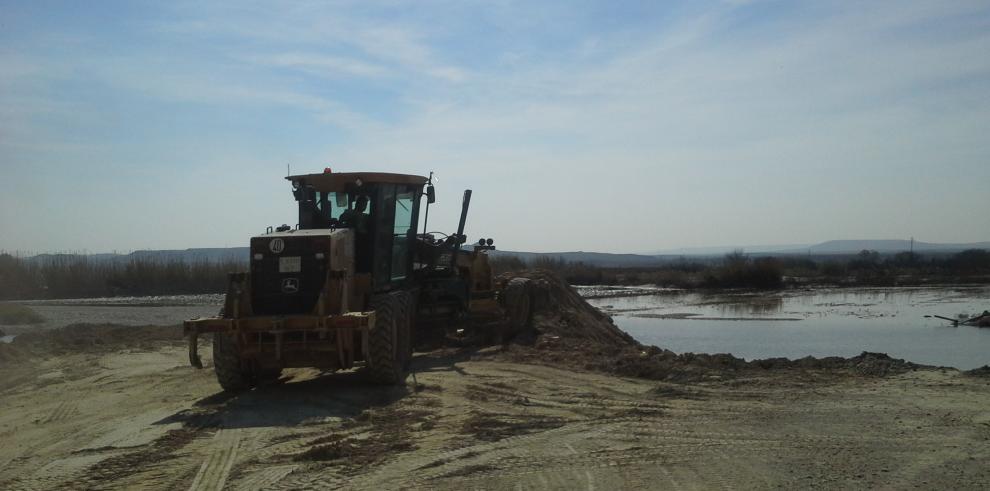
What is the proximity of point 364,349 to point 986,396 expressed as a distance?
699cm

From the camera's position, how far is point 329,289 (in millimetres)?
9891

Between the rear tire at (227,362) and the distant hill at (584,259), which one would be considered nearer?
the rear tire at (227,362)

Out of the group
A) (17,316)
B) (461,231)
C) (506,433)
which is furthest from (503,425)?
(17,316)

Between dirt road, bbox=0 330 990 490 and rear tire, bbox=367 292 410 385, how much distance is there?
0.20 m

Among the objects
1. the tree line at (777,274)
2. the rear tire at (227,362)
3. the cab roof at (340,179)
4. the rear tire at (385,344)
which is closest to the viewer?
the rear tire at (227,362)

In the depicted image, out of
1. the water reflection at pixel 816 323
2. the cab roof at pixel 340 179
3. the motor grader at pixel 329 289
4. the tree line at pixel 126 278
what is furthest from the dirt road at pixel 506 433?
the tree line at pixel 126 278

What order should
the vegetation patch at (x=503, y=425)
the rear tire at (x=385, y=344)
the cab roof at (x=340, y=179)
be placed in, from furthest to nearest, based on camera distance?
the cab roof at (x=340, y=179), the rear tire at (x=385, y=344), the vegetation patch at (x=503, y=425)

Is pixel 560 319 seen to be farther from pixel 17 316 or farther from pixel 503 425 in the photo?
pixel 17 316

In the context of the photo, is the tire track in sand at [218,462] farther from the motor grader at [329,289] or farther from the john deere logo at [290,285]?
the john deere logo at [290,285]

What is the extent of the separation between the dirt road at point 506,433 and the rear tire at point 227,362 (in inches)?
9.1

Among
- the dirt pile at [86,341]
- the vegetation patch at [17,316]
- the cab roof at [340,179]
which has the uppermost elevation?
the cab roof at [340,179]

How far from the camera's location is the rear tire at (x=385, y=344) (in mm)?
10078

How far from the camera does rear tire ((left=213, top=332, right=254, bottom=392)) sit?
32.6 ft

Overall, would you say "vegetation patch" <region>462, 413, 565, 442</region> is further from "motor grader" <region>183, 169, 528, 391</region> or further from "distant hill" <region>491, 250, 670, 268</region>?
"distant hill" <region>491, 250, 670, 268</region>
